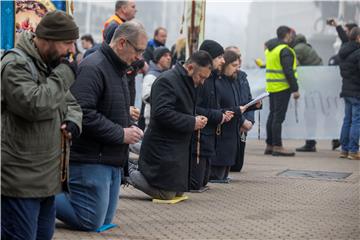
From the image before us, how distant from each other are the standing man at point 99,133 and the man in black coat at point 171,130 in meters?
1.41

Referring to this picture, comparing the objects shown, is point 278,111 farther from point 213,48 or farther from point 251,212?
point 251,212

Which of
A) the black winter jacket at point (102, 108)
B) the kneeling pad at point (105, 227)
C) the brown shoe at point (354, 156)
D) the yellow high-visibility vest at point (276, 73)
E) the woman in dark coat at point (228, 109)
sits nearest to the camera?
the black winter jacket at point (102, 108)

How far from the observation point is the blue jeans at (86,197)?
6.67m

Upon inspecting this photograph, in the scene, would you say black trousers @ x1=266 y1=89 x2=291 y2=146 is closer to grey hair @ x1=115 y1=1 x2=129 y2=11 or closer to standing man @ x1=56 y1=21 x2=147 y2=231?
grey hair @ x1=115 y1=1 x2=129 y2=11

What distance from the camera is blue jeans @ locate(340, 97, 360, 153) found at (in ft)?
43.2

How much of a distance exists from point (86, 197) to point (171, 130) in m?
1.74

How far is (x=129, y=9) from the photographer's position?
10203 mm

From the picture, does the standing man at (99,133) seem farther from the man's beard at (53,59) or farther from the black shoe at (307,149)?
the black shoe at (307,149)

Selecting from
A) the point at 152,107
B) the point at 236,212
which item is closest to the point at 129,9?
the point at 152,107

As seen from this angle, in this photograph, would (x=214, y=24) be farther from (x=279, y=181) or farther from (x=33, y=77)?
(x=33, y=77)

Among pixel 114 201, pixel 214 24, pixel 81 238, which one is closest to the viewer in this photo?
pixel 81 238

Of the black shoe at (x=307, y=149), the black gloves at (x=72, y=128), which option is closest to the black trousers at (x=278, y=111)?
the black shoe at (x=307, y=149)

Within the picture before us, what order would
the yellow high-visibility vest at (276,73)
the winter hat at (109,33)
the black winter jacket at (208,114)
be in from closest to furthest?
the winter hat at (109,33), the black winter jacket at (208,114), the yellow high-visibility vest at (276,73)

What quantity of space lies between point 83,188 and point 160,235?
685mm
